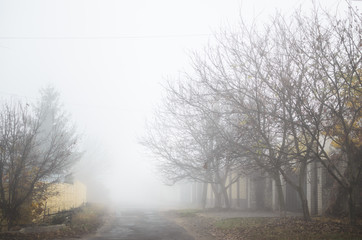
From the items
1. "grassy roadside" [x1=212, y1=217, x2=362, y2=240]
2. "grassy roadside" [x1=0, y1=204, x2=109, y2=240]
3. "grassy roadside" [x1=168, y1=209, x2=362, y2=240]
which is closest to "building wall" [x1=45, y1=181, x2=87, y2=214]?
"grassy roadside" [x1=0, y1=204, x2=109, y2=240]

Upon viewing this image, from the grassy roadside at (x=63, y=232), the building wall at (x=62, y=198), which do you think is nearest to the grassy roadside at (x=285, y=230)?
the grassy roadside at (x=63, y=232)

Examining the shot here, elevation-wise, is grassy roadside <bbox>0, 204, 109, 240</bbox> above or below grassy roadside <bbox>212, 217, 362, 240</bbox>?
below

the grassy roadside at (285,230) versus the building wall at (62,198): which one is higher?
the building wall at (62,198)

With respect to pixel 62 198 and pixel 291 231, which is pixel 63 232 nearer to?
pixel 291 231

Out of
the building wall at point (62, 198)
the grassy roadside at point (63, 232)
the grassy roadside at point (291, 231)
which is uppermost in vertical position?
the building wall at point (62, 198)

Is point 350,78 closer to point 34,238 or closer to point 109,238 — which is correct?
point 109,238

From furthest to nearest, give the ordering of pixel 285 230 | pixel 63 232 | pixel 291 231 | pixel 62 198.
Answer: pixel 62 198 → pixel 63 232 → pixel 285 230 → pixel 291 231

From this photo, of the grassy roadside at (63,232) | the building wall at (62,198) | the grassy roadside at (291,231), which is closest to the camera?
the grassy roadside at (291,231)

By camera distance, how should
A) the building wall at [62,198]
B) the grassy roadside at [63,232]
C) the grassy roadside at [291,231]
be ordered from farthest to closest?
the building wall at [62,198]
the grassy roadside at [63,232]
the grassy roadside at [291,231]

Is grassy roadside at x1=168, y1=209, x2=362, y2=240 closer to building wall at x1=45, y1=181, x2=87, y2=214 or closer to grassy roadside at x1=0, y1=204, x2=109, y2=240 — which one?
grassy roadside at x1=0, y1=204, x2=109, y2=240

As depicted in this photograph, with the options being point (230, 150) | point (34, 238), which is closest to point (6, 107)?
point (34, 238)

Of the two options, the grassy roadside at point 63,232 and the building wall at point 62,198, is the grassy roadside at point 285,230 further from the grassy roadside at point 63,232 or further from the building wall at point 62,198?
the building wall at point 62,198

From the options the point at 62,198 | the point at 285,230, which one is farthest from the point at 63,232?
the point at 62,198

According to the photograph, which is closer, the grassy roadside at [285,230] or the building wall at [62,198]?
the grassy roadside at [285,230]
